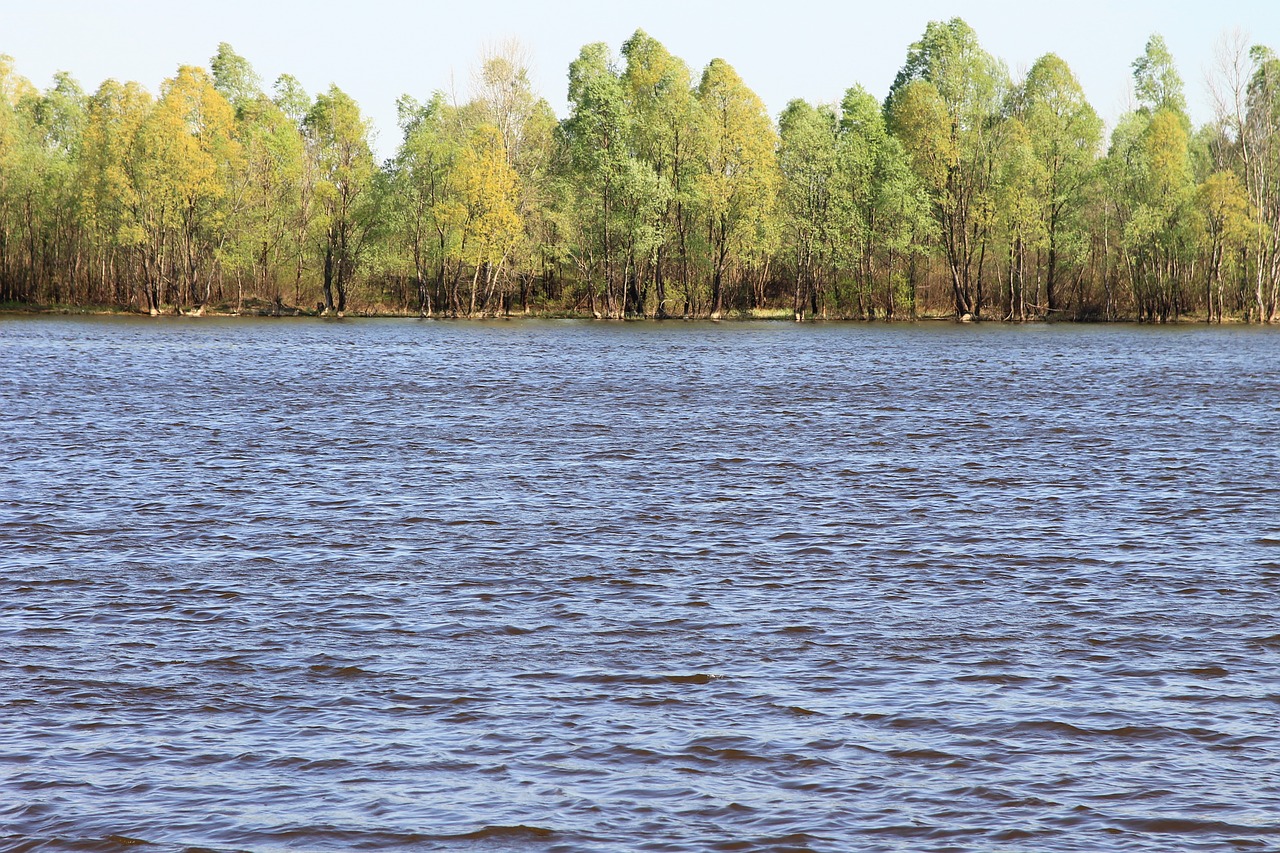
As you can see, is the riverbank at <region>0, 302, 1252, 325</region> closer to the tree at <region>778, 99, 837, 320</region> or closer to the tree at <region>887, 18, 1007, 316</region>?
the tree at <region>778, 99, 837, 320</region>

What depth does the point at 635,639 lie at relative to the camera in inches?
513

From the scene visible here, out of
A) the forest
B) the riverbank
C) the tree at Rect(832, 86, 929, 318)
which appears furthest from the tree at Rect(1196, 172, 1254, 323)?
the tree at Rect(832, 86, 929, 318)

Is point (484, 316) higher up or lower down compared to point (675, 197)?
lower down

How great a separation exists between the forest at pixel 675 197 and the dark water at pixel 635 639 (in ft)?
209

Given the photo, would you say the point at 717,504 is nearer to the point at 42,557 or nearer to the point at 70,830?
the point at 42,557

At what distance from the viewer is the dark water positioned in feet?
29.1

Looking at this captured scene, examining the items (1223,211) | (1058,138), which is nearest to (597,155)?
(1058,138)

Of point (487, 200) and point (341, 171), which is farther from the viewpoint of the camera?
point (341, 171)

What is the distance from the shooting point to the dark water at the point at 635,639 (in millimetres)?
8883

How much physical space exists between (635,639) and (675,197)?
268 feet

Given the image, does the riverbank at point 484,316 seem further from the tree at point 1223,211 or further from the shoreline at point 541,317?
the tree at point 1223,211

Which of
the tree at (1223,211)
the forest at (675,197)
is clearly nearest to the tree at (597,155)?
the forest at (675,197)

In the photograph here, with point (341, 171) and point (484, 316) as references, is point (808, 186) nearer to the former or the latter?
point (484, 316)

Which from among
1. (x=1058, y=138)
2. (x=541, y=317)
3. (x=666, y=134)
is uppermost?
(x=666, y=134)
